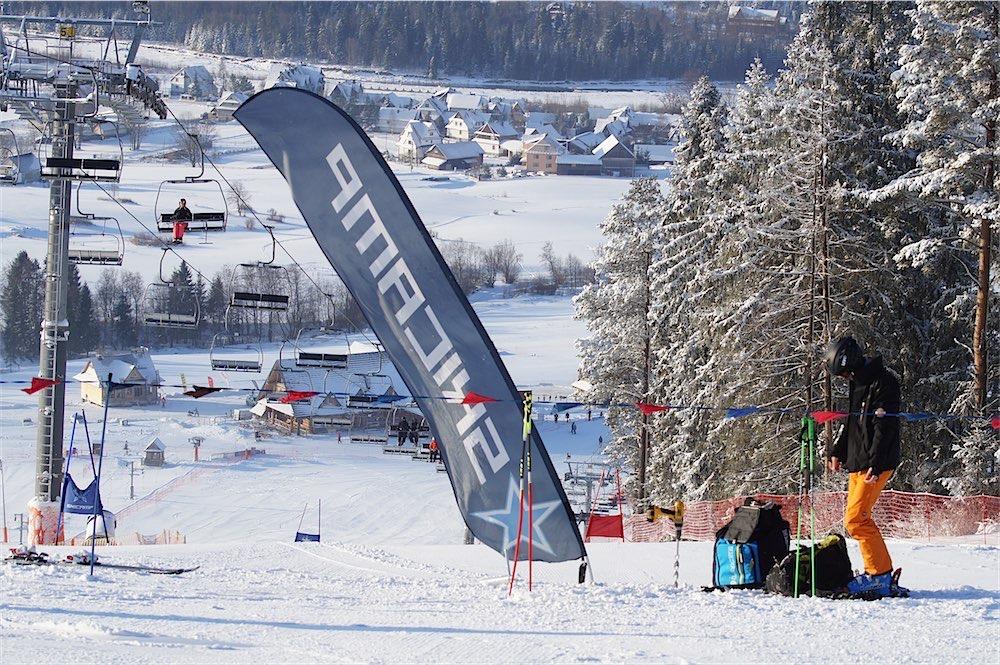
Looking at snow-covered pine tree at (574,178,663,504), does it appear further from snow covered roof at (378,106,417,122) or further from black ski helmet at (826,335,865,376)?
snow covered roof at (378,106,417,122)

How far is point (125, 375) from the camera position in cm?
6469

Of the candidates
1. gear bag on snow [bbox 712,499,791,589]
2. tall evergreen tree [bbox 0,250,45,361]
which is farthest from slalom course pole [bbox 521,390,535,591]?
tall evergreen tree [bbox 0,250,45,361]

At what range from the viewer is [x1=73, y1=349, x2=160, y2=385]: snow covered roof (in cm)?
6247

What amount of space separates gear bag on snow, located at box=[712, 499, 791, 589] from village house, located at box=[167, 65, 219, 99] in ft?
598

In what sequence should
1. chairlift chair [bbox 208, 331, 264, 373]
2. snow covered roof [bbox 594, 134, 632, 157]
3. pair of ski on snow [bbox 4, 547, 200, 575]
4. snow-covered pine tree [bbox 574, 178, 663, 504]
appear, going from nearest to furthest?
1. pair of ski on snow [bbox 4, 547, 200, 575]
2. snow-covered pine tree [bbox 574, 178, 663, 504]
3. chairlift chair [bbox 208, 331, 264, 373]
4. snow covered roof [bbox 594, 134, 632, 157]

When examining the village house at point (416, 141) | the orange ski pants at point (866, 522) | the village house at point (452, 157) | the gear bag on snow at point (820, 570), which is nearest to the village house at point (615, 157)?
the village house at point (452, 157)

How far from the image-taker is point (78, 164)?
19.4 meters

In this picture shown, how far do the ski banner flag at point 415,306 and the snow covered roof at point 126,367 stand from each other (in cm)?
5309

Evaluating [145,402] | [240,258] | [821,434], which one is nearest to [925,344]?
[821,434]

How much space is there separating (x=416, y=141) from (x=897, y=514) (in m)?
146

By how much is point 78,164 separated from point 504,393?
11446 millimetres

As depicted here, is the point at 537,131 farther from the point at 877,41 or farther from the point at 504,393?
the point at 504,393

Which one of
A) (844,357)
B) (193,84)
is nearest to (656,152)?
(193,84)

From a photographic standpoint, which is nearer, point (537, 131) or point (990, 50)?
point (990, 50)
